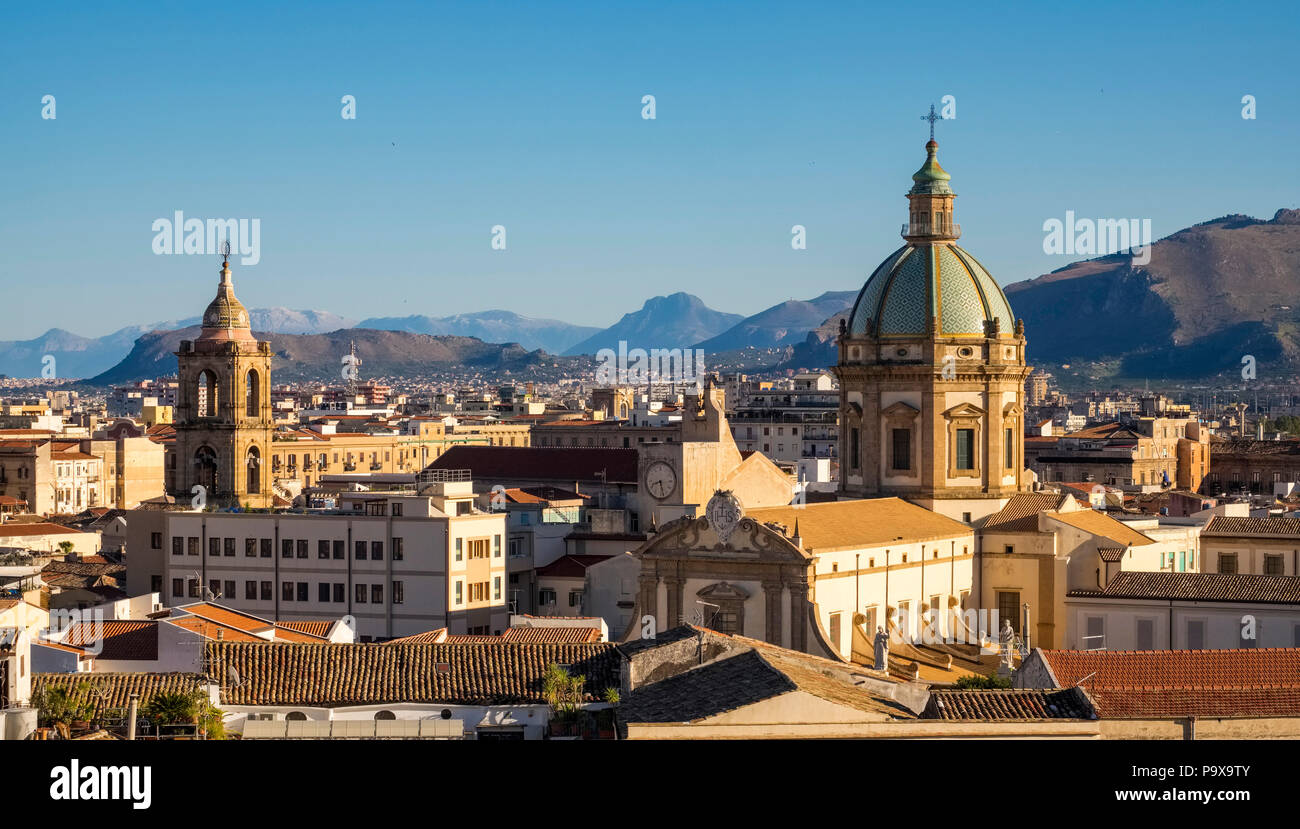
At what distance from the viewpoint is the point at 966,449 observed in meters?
67.7

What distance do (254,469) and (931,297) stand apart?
2830 cm

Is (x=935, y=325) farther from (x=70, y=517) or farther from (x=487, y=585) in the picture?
(x=70, y=517)

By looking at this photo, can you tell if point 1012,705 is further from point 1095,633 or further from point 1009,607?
point 1009,607

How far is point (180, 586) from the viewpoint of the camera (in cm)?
7025

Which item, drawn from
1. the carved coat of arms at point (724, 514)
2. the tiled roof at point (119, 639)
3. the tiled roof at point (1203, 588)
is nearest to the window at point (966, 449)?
the tiled roof at point (1203, 588)

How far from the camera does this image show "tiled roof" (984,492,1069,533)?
214 feet

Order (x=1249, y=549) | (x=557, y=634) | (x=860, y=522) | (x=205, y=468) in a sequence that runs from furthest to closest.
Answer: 1. (x=205, y=468)
2. (x=1249, y=549)
3. (x=860, y=522)
4. (x=557, y=634)

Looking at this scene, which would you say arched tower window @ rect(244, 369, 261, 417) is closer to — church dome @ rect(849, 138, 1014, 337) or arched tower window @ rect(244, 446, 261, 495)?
arched tower window @ rect(244, 446, 261, 495)

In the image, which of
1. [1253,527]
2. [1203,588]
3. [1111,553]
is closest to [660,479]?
[1111,553]

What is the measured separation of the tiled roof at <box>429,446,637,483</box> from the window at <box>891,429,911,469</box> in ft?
95.7

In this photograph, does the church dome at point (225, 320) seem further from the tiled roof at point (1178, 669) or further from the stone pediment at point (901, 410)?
the tiled roof at point (1178, 669)

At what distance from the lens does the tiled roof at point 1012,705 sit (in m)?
33.4
